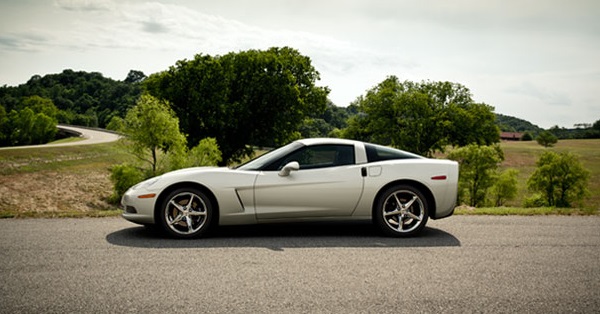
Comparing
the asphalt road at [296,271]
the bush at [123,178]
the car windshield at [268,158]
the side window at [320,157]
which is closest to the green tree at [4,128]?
the bush at [123,178]

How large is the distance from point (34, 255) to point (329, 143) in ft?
13.0

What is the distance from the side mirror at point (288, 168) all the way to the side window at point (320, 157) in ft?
0.56

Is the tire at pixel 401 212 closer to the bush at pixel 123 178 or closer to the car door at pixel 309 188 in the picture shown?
the car door at pixel 309 188

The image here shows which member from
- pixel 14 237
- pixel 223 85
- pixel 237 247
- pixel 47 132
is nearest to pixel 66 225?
pixel 14 237

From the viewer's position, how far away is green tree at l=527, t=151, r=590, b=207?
4900 centimetres

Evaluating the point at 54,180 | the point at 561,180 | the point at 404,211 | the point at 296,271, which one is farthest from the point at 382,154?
the point at 561,180

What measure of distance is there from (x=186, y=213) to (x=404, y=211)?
9.90 ft

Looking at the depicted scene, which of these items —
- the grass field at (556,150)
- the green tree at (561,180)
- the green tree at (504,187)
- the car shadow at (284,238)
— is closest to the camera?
the car shadow at (284,238)

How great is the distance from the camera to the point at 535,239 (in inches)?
250

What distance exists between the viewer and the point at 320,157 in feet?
21.8

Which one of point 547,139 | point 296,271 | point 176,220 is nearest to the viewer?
point 296,271

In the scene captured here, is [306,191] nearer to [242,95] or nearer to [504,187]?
[242,95]

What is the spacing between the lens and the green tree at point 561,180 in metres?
49.0

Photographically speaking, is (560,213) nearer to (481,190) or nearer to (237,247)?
(237,247)
